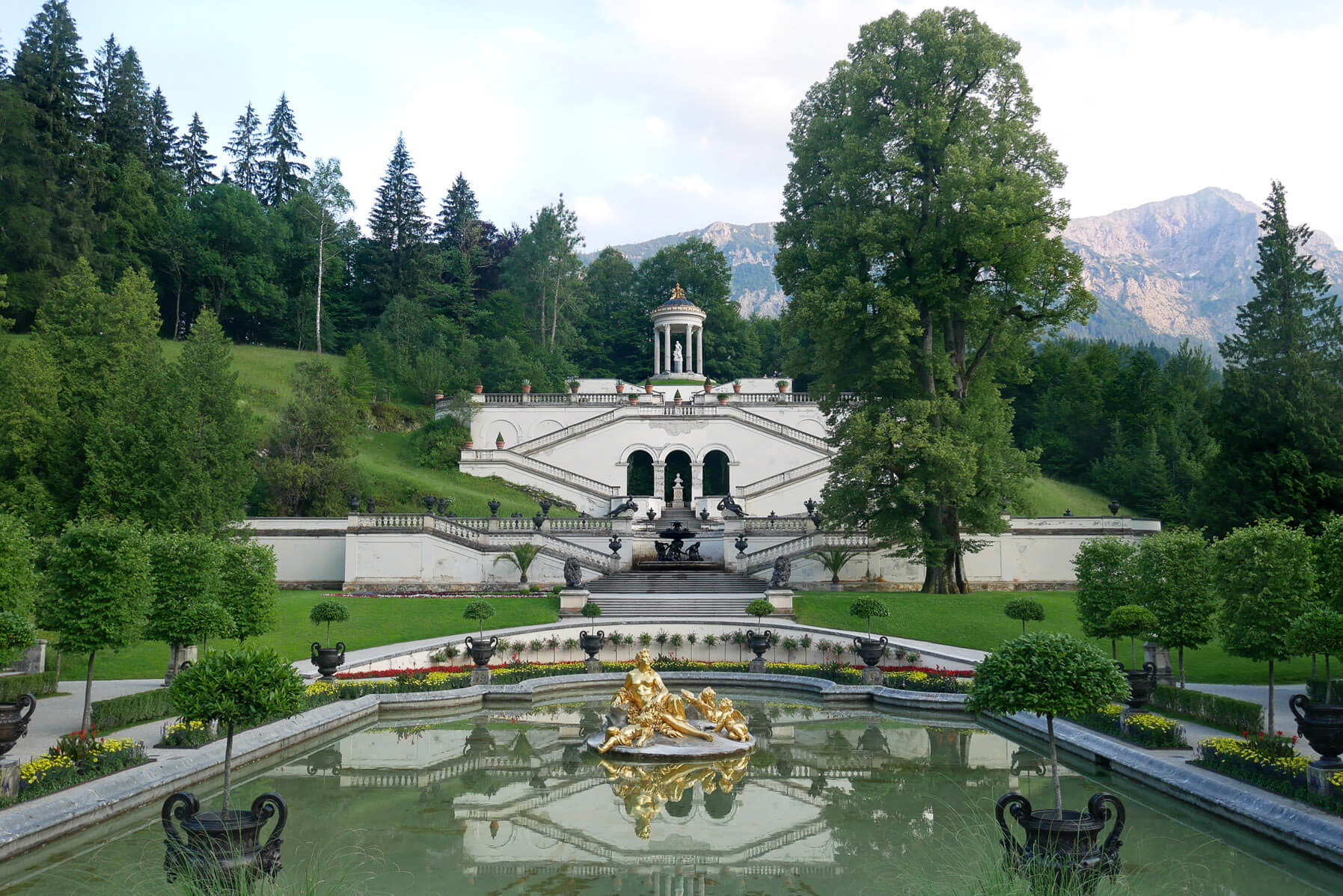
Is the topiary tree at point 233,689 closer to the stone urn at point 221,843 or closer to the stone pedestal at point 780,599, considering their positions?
the stone urn at point 221,843

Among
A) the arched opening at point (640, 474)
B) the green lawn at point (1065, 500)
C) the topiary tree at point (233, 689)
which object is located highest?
the arched opening at point (640, 474)

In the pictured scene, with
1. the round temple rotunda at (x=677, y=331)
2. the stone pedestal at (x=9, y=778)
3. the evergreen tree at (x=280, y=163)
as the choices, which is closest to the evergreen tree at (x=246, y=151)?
the evergreen tree at (x=280, y=163)

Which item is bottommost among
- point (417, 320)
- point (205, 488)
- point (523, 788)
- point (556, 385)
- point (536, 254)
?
point (523, 788)

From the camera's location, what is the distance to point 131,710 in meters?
14.2

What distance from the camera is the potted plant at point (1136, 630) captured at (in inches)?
599

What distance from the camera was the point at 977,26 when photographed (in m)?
27.6

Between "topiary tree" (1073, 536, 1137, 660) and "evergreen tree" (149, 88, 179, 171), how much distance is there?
64770 millimetres

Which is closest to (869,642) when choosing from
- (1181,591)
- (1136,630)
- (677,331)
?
(1136,630)

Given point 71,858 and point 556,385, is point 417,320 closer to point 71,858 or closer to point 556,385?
point 556,385

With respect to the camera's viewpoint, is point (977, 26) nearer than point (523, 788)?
No

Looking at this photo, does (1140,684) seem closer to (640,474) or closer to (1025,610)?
(1025,610)

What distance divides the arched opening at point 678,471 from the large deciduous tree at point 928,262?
Answer: 861 inches


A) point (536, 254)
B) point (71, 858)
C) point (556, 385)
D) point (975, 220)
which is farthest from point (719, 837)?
point (536, 254)

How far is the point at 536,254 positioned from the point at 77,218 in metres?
29.0
